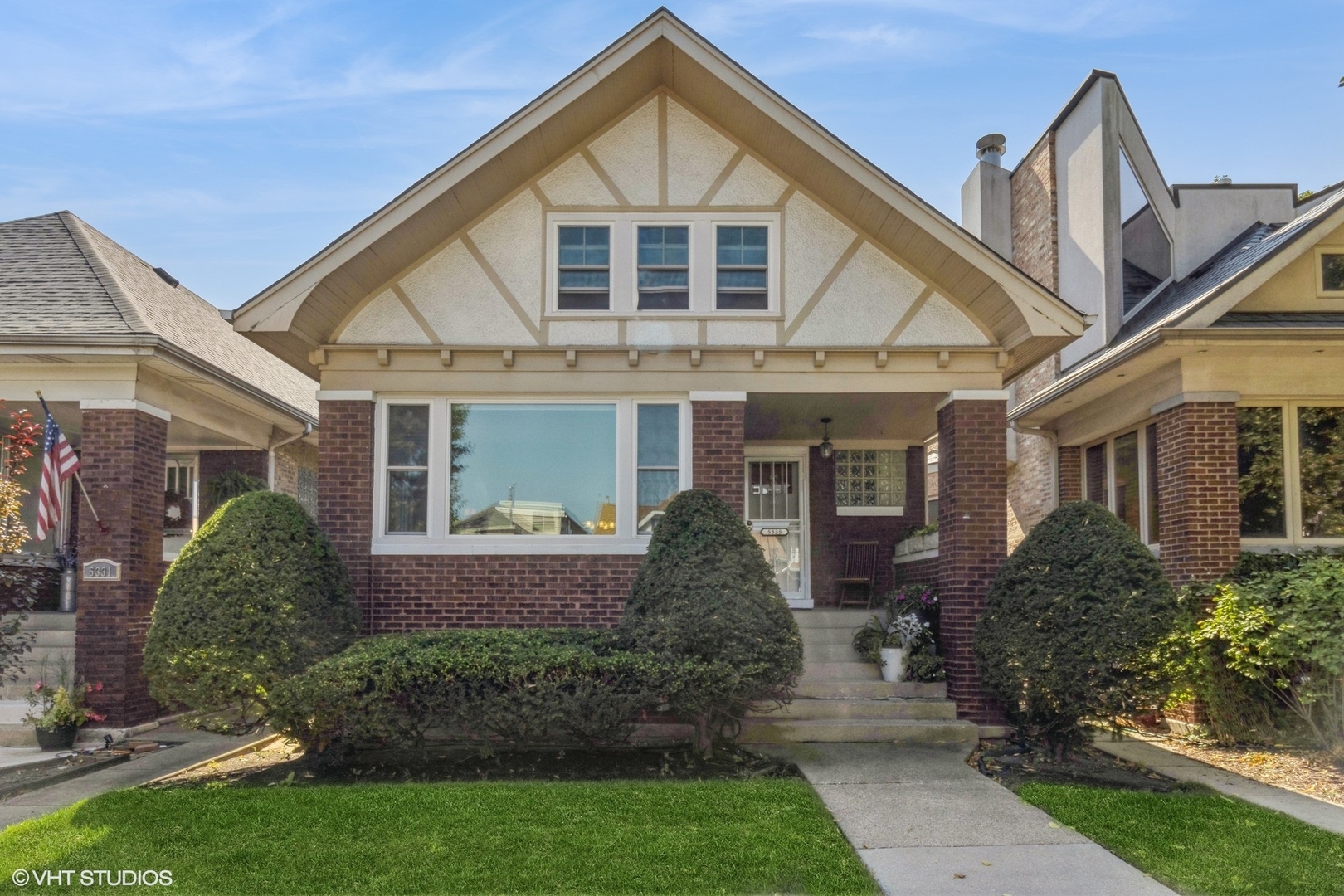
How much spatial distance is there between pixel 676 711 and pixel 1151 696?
12.3 ft

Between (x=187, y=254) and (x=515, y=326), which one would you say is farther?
(x=187, y=254)

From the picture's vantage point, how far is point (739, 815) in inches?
247

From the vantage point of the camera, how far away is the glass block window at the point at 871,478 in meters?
12.9

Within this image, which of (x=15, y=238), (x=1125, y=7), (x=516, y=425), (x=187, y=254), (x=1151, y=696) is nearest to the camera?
(x=1151, y=696)

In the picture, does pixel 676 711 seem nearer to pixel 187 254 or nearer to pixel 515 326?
pixel 515 326

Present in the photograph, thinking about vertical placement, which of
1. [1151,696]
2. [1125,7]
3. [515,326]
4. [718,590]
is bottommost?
[1151,696]

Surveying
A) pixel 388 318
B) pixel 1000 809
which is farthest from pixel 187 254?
pixel 1000 809

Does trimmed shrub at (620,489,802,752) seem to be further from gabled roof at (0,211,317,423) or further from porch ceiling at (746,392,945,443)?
gabled roof at (0,211,317,423)

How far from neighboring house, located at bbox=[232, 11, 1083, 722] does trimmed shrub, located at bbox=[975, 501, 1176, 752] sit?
1082 millimetres

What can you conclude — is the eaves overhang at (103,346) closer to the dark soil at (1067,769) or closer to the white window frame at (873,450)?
the white window frame at (873,450)

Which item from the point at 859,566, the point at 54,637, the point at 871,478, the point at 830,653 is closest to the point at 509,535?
the point at 830,653

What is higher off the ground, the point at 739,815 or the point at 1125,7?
the point at 1125,7

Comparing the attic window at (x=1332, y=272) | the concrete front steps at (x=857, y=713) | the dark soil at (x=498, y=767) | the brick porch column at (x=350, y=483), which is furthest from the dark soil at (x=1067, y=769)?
the brick porch column at (x=350, y=483)

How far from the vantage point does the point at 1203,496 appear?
950cm
